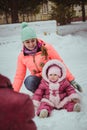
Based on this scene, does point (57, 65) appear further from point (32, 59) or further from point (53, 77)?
point (32, 59)

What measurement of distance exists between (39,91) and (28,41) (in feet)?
0.77

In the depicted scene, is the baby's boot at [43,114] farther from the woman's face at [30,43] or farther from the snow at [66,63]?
the woman's face at [30,43]

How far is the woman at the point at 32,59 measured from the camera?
157 centimetres

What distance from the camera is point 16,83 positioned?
1.63 m

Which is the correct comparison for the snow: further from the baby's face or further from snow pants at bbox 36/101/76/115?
the baby's face

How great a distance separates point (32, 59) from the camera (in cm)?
162

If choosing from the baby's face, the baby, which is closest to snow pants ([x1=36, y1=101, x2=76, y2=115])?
the baby

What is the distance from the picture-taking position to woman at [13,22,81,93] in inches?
61.9

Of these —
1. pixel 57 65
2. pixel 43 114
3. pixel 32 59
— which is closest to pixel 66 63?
pixel 32 59

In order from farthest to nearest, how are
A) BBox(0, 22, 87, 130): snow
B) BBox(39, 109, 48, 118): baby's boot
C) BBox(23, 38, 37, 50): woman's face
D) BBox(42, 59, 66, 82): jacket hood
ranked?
1. BBox(23, 38, 37, 50): woman's face
2. BBox(42, 59, 66, 82): jacket hood
3. BBox(39, 109, 48, 118): baby's boot
4. BBox(0, 22, 87, 130): snow

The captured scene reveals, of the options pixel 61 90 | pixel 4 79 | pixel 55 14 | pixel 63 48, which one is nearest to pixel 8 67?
pixel 63 48

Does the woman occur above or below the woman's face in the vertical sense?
below

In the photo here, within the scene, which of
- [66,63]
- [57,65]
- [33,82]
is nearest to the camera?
[57,65]

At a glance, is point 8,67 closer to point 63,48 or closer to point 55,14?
point 63,48
